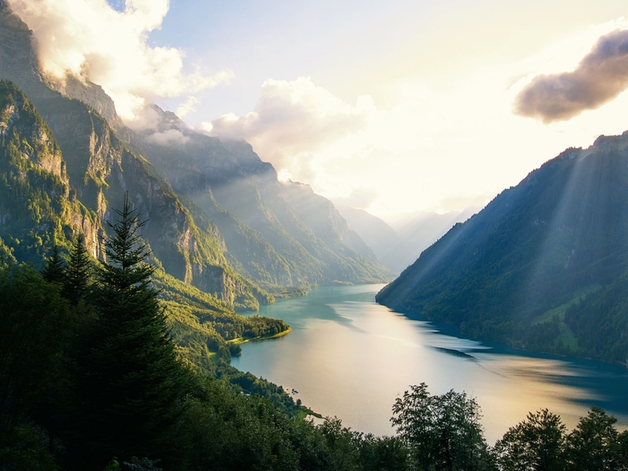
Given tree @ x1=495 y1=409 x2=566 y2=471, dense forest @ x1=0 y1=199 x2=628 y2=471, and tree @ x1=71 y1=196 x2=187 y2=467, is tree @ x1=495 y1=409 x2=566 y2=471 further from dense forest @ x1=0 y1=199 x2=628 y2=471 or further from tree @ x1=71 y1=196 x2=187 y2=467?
tree @ x1=71 y1=196 x2=187 y2=467

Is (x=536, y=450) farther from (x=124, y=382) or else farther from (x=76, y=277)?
(x=76, y=277)

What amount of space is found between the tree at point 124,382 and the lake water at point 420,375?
4813 cm

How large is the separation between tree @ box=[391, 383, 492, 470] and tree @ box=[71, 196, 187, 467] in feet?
72.2

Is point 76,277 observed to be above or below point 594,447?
above

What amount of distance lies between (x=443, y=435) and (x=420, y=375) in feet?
211

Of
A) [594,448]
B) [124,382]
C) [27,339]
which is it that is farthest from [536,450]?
[27,339]

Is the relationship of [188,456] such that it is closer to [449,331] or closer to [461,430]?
[461,430]

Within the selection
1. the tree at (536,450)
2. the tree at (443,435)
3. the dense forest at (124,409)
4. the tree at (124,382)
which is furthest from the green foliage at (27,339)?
the tree at (536,450)

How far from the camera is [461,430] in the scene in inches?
1369

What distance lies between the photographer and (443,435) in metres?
34.9

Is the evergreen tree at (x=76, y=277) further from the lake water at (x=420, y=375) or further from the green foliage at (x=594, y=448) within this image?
the green foliage at (x=594, y=448)

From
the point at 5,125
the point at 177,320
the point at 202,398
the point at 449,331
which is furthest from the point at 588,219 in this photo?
the point at 5,125

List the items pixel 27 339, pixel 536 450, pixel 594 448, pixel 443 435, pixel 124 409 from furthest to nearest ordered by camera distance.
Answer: pixel 536 450, pixel 443 435, pixel 594 448, pixel 27 339, pixel 124 409

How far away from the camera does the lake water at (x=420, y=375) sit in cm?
7288
